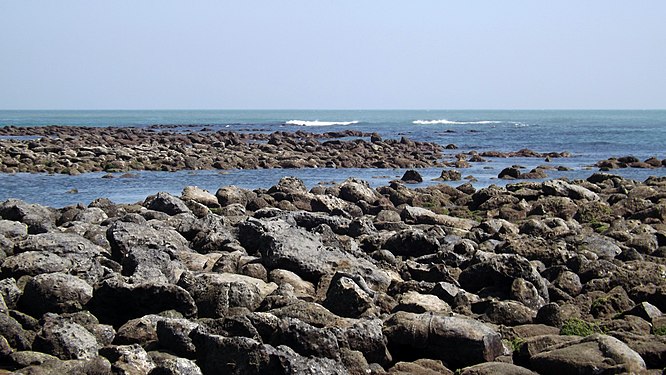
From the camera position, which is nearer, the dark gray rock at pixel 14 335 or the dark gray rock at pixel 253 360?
the dark gray rock at pixel 253 360

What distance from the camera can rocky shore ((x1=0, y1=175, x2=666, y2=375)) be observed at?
11.2 m

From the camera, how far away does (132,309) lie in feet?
44.1

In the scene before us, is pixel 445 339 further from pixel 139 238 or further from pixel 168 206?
pixel 168 206

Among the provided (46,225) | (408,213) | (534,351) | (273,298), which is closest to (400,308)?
(273,298)

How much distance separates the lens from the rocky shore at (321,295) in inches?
443

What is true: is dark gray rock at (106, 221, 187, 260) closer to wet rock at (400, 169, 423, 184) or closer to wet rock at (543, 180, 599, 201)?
wet rock at (543, 180, 599, 201)

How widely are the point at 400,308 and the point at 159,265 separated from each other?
4.68m

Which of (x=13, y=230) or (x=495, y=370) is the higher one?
(x=13, y=230)

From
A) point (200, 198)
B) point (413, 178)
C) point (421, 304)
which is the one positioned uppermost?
point (421, 304)

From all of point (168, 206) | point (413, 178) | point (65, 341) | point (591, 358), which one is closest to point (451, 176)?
point (413, 178)

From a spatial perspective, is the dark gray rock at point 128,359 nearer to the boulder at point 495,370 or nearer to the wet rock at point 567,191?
the boulder at point 495,370

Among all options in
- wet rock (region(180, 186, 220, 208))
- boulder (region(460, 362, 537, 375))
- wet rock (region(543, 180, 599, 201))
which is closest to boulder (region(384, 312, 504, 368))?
boulder (region(460, 362, 537, 375))

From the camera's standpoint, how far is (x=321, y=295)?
15.5 meters

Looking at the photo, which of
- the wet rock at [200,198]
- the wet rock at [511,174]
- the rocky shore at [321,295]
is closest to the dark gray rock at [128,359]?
the rocky shore at [321,295]
